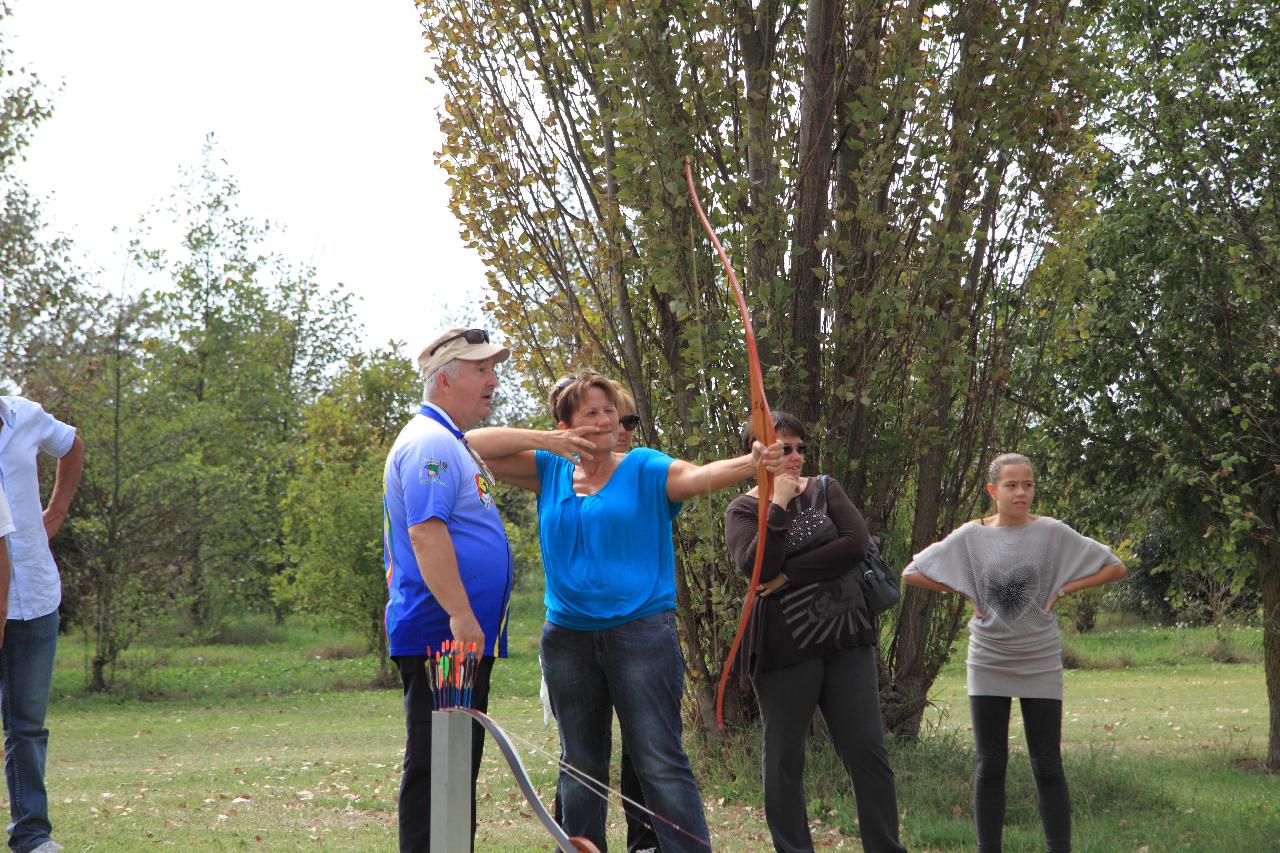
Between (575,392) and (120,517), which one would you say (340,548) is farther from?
(575,392)

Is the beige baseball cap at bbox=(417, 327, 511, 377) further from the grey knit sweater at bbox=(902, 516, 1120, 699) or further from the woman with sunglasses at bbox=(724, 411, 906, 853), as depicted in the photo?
the grey knit sweater at bbox=(902, 516, 1120, 699)

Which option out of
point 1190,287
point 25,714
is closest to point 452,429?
point 25,714

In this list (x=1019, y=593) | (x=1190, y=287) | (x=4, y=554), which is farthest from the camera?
(x=1190, y=287)

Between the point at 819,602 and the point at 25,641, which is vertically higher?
the point at 819,602

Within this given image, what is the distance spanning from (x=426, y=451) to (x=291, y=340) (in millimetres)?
34357

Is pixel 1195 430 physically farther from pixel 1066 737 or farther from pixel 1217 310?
pixel 1066 737

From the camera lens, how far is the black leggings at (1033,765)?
4.62 m

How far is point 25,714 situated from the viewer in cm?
459

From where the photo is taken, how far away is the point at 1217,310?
925 cm

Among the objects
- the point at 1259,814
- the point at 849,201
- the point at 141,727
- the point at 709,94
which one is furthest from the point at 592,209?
the point at 141,727

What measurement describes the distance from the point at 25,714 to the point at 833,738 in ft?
9.79

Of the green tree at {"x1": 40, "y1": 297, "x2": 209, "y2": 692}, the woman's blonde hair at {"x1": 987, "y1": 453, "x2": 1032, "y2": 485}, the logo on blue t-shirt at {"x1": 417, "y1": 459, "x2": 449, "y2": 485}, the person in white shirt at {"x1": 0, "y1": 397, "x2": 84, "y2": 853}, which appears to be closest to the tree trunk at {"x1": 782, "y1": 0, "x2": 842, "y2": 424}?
the woman's blonde hair at {"x1": 987, "y1": 453, "x2": 1032, "y2": 485}

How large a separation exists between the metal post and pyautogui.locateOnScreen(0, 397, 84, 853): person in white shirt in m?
2.33

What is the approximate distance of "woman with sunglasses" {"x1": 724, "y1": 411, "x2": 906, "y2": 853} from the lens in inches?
172
